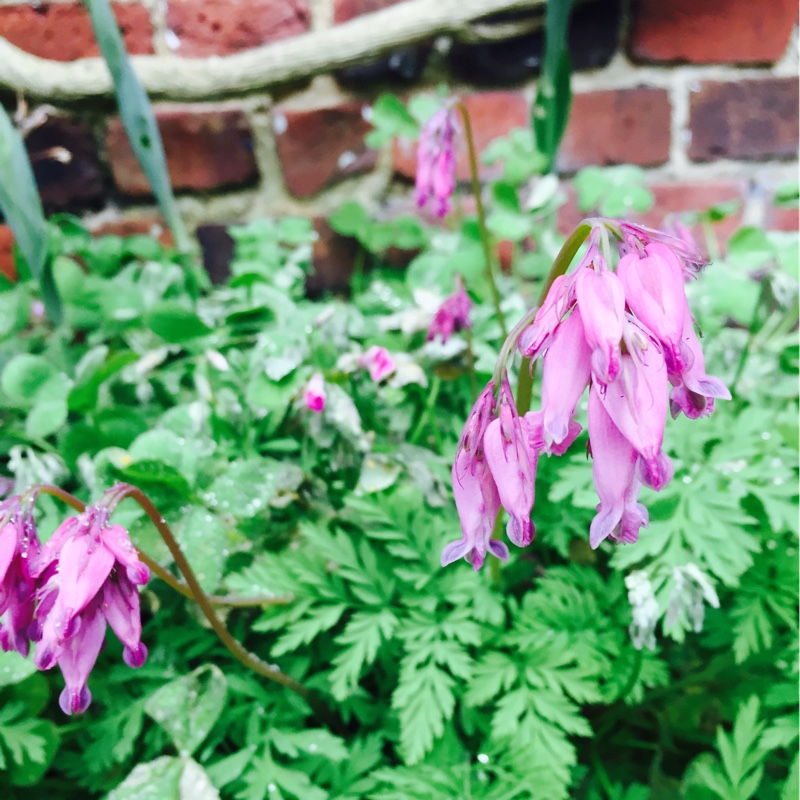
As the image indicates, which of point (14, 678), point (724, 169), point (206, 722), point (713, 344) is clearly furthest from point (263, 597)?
point (724, 169)

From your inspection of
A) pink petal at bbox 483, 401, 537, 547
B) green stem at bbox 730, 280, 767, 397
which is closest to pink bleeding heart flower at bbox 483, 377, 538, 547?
pink petal at bbox 483, 401, 537, 547

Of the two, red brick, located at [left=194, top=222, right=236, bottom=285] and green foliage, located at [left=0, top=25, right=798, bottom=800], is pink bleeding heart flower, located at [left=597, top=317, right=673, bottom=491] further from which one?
red brick, located at [left=194, top=222, right=236, bottom=285]

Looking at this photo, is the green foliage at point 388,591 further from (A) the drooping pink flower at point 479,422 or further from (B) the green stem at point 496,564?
(A) the drooping pink flower at point 479,422

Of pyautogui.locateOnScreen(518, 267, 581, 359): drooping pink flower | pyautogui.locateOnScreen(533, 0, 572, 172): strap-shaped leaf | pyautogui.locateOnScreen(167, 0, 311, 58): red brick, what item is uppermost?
pyautogui.locateOnScreen(167, 0, 311, 58): red brick

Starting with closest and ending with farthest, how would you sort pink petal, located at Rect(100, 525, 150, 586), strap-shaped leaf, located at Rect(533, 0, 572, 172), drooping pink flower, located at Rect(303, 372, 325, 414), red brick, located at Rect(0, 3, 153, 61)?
pink petal, located at Rect(100, 525, 150, 586) < drooping pink flower, located at Rect(303, 372, 325, 414) < strap-shaped leaf, located at Rect(533, 0, 572, 172) < red brick, located at Rect(0, 3, 153, 61)

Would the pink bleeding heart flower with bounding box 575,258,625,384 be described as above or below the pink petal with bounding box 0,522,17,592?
above

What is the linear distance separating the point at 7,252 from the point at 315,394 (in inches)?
32.4

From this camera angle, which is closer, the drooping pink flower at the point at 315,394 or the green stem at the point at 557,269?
the green stem at the point at 557,269

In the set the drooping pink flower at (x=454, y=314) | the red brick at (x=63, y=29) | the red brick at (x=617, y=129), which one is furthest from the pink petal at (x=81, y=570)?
the red brick at (x=617, y=129)

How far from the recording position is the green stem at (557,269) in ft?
1.39

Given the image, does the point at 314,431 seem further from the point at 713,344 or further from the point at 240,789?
the point at 713,344

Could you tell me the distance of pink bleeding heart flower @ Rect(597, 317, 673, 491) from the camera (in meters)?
0.34

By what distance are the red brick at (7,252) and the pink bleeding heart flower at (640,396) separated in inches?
46.6

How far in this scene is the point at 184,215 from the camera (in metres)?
1.23
